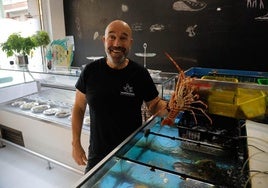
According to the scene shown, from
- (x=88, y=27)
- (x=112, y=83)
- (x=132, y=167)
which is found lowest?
(x=132, y=167)

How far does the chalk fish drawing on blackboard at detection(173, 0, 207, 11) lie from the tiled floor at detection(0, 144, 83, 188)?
2148 millimetres

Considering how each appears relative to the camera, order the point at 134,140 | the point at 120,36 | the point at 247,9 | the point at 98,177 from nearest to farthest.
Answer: the point at 98,177 → the point at 134,140 → the point at 120,36 → the point at 247,9

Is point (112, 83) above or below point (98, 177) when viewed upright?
above

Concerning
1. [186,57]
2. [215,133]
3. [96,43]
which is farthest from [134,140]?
[96,43]

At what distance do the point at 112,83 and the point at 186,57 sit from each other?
142 centimetres

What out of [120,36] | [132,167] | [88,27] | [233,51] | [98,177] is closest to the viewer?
[98,177]

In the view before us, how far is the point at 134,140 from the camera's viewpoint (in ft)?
3.76

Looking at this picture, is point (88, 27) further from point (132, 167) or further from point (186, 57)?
point (132, 167)

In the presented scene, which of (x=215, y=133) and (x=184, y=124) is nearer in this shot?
(x=215, y=133)

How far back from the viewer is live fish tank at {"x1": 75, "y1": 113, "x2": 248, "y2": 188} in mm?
909

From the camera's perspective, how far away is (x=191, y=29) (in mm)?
2383

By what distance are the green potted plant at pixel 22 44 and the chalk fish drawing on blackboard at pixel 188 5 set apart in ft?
5.33

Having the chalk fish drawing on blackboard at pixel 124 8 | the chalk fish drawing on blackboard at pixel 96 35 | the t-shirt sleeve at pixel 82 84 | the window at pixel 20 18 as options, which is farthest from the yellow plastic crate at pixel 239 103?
the window at pixel 20 18

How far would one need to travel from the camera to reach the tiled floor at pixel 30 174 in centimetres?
226
